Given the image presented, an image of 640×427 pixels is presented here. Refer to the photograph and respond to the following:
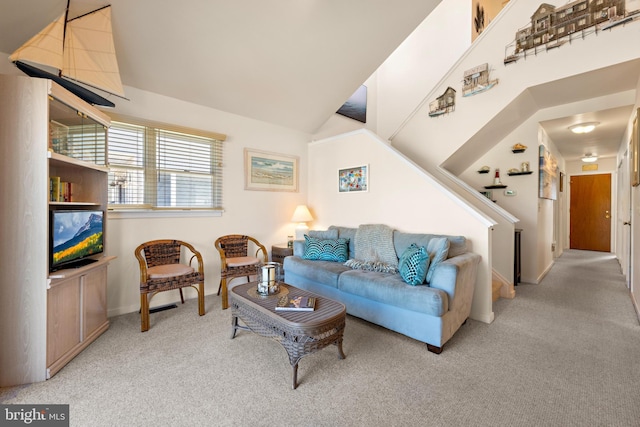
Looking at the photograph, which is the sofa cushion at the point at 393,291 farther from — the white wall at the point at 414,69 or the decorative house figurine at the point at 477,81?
the white wall at the point at 414,69

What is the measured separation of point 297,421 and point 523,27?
4.62m

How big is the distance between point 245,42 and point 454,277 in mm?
3127

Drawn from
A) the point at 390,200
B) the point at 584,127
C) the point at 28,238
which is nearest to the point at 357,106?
the point at 390,200

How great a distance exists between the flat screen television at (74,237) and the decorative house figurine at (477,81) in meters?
4.56

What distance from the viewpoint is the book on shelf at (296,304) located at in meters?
1.96

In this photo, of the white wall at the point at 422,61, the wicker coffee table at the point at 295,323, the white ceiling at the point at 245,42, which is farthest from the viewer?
the white wall at the point at 422,61

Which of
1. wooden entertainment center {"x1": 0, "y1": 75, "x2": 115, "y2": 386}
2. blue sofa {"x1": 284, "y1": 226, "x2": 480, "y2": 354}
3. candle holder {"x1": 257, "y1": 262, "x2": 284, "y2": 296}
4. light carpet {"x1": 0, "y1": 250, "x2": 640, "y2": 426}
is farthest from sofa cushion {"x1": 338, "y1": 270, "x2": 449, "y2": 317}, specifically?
wooden entertainment center {"x1": 0, "y1": 75, "x2": 115, "y2": 386}

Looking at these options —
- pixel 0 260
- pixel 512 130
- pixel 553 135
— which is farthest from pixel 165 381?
pixel 553 135

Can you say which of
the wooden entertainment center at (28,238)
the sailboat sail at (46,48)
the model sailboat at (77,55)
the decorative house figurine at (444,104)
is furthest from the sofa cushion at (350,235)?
the sailboat sail at (46,48)

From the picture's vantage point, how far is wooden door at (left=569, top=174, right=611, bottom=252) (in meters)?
7.04

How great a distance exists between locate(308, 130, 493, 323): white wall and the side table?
77 centimetres

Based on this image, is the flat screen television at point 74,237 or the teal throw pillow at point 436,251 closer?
the flat screen television at point 74,237

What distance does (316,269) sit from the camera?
313 cm

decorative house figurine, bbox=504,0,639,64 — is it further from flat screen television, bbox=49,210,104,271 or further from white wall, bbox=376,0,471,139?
flat screen television, bbox=49,210,104,271
